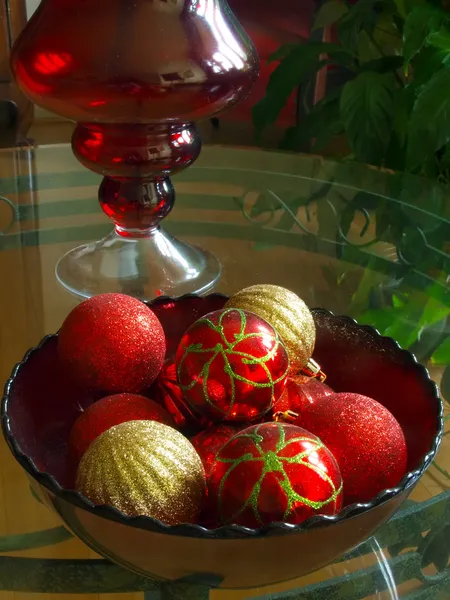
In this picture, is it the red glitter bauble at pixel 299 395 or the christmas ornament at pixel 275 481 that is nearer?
the christmas ornament at pixel 275 481

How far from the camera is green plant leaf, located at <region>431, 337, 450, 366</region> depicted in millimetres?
599

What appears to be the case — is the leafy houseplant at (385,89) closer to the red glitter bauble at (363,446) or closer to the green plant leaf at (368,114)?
the green plant leaf at (368,114)

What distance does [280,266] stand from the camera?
74 cm

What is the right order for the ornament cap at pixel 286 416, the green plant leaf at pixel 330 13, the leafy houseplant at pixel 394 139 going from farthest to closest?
the green plant leaf at pixel 330 13 → the leafy houseplant at pixel 394 139 → the ornament cap at pixel 286 416

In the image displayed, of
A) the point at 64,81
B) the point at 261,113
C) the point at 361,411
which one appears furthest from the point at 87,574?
the point at 261,113

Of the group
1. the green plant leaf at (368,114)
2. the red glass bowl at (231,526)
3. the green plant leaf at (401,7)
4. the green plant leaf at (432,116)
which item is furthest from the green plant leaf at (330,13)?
the red glass bowl at (231,526)

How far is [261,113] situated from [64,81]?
2.33ft

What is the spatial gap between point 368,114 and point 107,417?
767 millimetres

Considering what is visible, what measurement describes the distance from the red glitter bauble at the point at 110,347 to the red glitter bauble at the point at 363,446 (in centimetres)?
10

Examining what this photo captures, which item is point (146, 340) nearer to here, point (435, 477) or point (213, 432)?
point (213, 432)

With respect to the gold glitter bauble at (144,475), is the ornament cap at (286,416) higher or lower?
lower

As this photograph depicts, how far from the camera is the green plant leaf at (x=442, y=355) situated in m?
0.60

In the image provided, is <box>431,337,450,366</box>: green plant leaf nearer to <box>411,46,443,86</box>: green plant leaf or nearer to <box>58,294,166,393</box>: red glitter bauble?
<box>58,294,166,393</box>: red glitter bauble

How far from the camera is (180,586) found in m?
0.36
